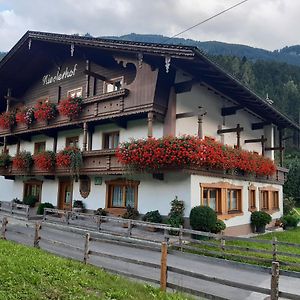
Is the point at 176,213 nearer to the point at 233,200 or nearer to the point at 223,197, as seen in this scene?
the point at 223,197

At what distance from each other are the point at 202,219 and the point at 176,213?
1104mm

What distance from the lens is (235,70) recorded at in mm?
78125

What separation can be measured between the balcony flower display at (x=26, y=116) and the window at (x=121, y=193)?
655 centimetres

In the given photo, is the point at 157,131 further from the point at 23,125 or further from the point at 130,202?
the point at 23,125

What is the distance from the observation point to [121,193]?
Result: 1742 centimetres

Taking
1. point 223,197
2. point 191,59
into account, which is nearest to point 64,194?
point 223,197

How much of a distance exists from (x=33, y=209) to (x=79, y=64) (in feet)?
28.7

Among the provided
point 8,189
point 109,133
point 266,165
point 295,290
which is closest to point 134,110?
point 109,133

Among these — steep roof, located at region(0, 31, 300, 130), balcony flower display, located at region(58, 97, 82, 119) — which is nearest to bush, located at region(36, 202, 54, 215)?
balcony flower display, located at region(58, 97, 82, 119)

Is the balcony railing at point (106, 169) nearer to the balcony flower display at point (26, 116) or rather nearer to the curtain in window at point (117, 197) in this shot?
the curtain in window at point (117, 197)

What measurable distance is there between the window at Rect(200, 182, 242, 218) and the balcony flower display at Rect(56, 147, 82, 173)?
19.7 ft

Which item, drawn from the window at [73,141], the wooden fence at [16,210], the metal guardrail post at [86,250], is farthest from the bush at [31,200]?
the metal guardrail post at [86,250]

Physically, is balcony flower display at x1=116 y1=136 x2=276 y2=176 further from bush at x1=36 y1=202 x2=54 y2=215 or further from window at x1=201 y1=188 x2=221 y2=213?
bush at x1=36 y1=202 x2=54 y2=215

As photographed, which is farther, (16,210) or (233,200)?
(16,210)
